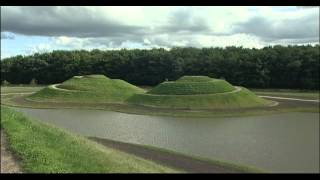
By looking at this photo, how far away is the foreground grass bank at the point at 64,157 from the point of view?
19359 mm

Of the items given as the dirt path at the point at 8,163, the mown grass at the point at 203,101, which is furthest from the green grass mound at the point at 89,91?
the dirt path at the point at 8,163

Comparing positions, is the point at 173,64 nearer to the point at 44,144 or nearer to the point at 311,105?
the point at 311,105

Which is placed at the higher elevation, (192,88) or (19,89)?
(192,88)

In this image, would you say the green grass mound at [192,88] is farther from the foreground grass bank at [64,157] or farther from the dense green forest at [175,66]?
the foreground grass bank at [64,157]

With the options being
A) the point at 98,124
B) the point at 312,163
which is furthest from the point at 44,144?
the point at 98,124

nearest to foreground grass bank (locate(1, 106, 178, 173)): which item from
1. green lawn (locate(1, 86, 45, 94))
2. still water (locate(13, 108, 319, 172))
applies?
still water (locate(13, 108, 319, 172))

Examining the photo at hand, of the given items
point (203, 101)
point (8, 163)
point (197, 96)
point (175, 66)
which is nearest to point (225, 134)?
point (8, 163)

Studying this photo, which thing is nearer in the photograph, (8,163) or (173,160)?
(8,163)

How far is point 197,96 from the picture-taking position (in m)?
60.6

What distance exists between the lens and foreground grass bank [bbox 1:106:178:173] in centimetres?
1936

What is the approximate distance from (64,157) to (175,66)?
65716mm

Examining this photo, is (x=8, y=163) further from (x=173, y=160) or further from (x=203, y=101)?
A: (x=203, y=101)

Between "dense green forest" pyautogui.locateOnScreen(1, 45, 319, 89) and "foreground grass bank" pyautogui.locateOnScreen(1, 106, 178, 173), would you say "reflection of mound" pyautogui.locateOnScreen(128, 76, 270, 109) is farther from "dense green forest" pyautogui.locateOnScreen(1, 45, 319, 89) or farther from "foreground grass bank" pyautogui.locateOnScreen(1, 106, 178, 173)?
"foreground grass bank" pyautogui.locateOnScreen(1, 106, 178, 173)

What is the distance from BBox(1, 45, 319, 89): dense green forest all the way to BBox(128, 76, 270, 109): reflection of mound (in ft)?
43.1
